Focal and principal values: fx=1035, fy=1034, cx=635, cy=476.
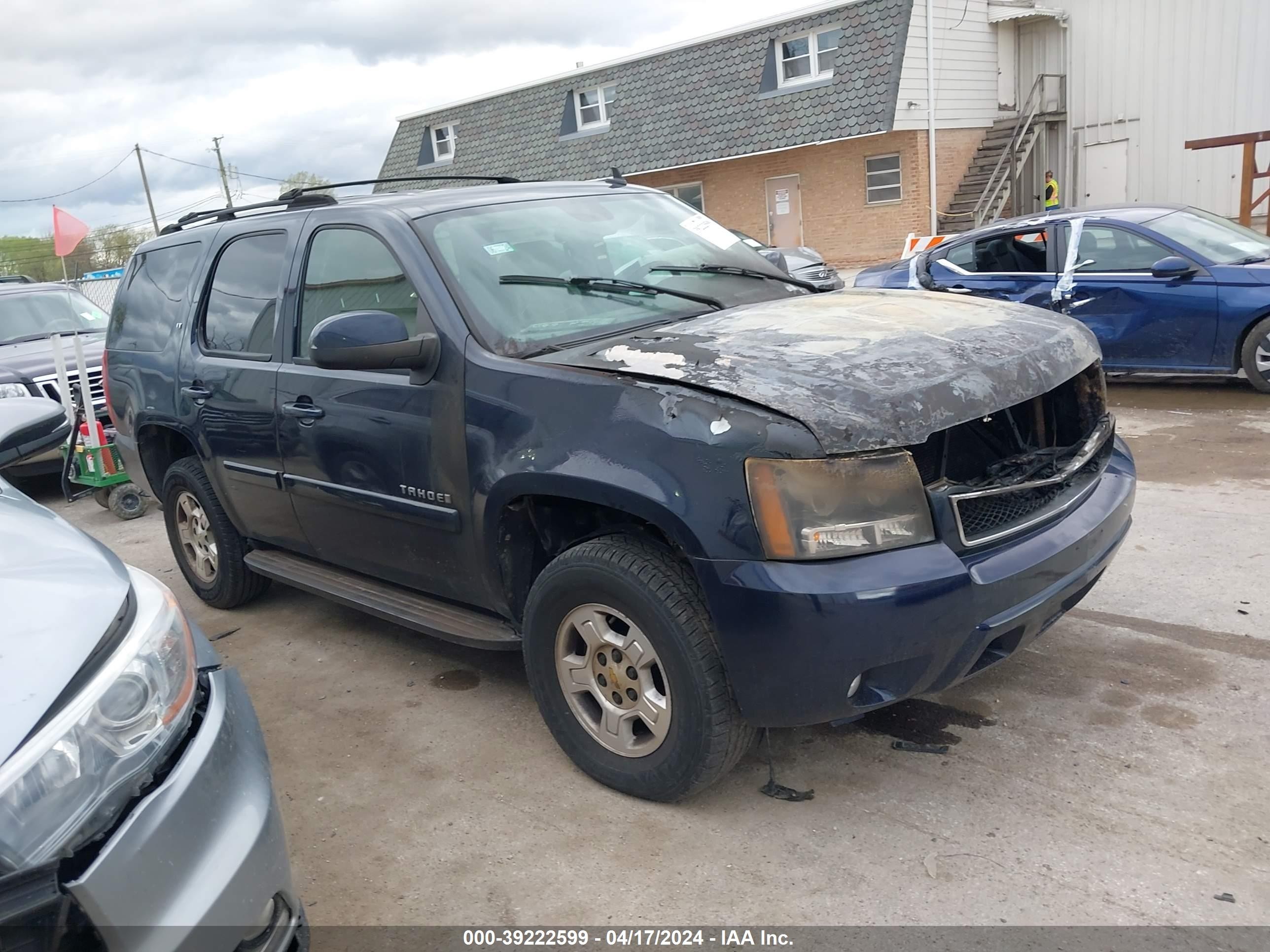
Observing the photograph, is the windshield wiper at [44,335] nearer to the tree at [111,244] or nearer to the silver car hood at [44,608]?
the silver car hood at [44,608]

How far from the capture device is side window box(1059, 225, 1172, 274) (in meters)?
8.11

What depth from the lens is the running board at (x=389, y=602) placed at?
3.58 m

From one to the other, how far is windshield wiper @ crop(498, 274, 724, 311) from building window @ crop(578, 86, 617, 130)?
24310 mm

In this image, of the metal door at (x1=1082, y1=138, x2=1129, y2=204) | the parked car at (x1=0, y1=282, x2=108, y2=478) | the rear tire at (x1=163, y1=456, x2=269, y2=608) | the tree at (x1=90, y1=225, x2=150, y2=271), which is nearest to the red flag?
the parked car at (x1=0, y1=282, x2=108, y2=478)

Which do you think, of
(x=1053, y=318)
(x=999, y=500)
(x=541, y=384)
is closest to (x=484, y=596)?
(x=541, y=384)

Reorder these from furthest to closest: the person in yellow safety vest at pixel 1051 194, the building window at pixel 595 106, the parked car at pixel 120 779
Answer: the building window at pixel 595 106
the person in yellow safety vest at pixel 1051 194
the parked car at pixel 120 779

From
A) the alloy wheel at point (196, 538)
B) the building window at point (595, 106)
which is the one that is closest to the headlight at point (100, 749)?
the alloy wheel at point (196, 538)

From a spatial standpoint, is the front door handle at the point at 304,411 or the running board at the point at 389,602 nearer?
the running board at the point at 389,602

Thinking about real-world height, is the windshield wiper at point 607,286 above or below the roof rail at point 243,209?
below

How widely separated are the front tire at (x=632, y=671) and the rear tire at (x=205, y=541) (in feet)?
7.81

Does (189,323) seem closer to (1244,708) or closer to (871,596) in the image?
(871,596)

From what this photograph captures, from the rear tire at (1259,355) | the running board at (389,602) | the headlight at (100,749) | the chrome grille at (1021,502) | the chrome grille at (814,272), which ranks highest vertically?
the headlight at (100,749)

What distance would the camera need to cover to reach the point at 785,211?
24906mm

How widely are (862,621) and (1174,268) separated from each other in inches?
261
